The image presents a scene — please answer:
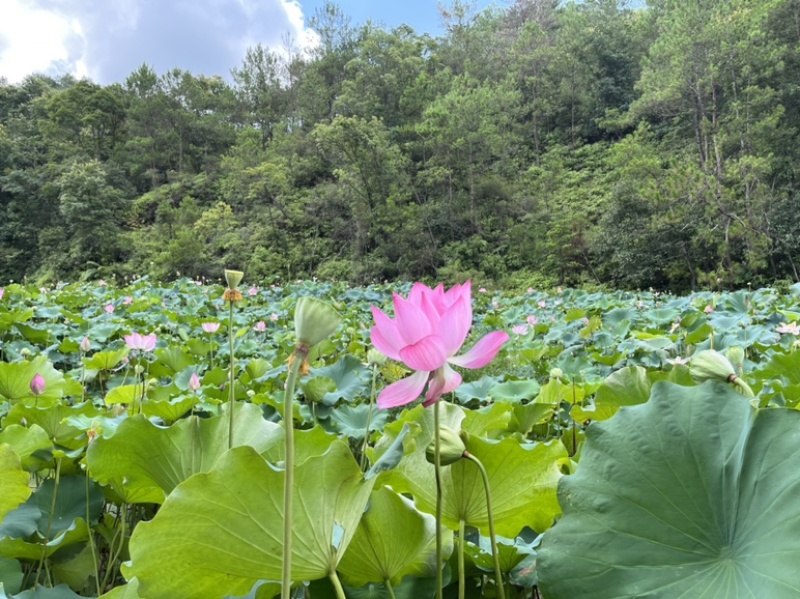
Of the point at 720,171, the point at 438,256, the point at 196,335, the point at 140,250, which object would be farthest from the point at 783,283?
the point at 140,250

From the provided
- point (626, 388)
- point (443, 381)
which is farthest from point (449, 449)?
point (626, 388)

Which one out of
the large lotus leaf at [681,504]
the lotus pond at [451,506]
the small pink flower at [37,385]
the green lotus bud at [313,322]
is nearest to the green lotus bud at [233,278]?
the lotus pond at [451,506]

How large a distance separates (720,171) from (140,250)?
12129 millimetres

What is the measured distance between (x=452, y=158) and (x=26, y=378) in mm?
11488

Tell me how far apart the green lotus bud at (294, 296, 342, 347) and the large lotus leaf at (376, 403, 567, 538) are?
104 millimetres

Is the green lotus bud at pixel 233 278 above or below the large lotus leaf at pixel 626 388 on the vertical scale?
above

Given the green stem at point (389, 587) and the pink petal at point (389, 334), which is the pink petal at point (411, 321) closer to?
the pink petal at point (389, 334)

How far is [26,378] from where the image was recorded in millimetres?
960

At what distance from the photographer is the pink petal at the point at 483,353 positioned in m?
0.30

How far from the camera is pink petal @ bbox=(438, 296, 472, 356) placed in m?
0.30

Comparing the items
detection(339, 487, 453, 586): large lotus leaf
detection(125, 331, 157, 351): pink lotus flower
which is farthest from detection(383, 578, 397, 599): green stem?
detection(125, 331, 157, 351): pink lotus flower

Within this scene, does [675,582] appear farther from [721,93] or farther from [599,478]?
[721,93]

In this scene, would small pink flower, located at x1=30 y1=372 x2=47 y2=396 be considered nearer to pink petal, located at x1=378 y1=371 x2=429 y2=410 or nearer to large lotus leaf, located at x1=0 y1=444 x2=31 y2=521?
large lotus leaf, located at x1=0 y1=444 x2=31 y2=521

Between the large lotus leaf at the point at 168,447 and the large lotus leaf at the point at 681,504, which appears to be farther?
the large lotus leaf at the point at 168,447
